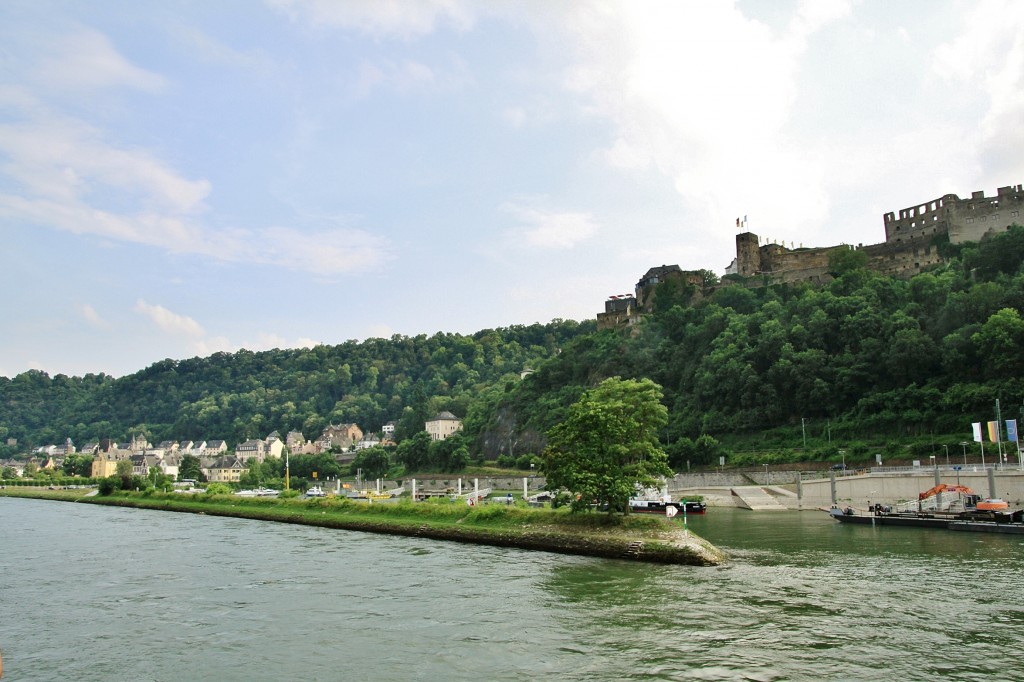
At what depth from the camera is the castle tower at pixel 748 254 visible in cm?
13175

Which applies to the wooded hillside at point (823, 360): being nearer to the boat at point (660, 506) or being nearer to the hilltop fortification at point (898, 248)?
the hilltop fortification at point (898, 248)

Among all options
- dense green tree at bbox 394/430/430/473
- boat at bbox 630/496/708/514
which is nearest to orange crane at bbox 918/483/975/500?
boat at bbox 630/496/708/514

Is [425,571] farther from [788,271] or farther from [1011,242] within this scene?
[788,271]

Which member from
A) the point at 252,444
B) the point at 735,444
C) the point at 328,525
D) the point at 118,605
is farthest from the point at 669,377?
the point at 252,444

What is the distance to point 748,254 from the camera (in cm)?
13200

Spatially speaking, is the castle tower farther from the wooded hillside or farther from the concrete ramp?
the concrete ramp

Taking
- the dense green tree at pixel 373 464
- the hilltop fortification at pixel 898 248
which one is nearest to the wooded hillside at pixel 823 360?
the hilltop fortification at pixel 898 248

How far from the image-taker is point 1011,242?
91688 mm

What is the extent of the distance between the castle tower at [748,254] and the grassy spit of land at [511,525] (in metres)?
97.1

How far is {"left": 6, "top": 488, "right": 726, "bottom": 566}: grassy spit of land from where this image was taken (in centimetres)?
3275

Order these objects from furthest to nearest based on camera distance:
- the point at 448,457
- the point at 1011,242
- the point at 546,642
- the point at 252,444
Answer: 1. the point at 252,444
2. the point at 448,457
3. the point at 1011,242
4. the point at 546,642

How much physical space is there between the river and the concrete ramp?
20.3 metres

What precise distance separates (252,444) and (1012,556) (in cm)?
17174

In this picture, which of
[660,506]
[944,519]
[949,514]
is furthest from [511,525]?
[949,514]
